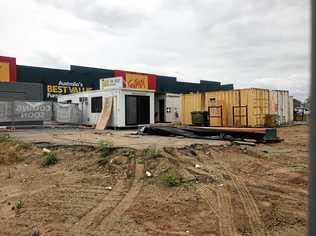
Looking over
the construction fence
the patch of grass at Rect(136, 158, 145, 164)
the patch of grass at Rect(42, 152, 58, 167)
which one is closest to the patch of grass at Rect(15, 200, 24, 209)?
the patch of grass at Rect(136, 158, 145, 164)

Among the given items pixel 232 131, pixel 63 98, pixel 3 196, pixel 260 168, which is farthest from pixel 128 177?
pixel 63 98

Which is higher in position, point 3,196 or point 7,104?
point 7,104

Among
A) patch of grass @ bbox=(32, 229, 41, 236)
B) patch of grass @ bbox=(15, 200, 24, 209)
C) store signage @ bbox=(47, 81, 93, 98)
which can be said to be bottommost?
patch of grass @ bbox=(32, 229, 41, 236)

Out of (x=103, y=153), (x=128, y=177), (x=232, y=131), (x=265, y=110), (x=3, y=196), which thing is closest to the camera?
(x=3, y=196)

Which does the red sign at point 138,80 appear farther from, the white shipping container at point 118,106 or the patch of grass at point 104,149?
the patch of grass at point 104,149

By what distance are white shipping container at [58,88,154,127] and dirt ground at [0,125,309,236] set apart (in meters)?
15.2

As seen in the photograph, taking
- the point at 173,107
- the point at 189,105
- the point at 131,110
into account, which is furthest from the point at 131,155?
the point at 173,107

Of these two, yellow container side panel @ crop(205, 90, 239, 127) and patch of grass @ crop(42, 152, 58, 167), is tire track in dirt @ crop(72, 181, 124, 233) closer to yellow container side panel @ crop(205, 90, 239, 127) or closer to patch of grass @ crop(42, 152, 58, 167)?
patch of grass @ crop(42, 152, 58, 167)

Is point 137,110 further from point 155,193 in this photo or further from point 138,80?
point 155,193

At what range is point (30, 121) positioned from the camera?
26.3m

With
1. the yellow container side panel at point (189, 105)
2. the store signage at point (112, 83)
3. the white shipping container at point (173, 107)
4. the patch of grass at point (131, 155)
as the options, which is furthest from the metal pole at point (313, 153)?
the white shipping container at point (173, 107)

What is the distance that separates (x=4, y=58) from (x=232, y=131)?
26.4 meters

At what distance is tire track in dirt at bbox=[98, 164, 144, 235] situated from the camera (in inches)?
225

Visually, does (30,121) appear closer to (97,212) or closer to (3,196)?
(3,196)
